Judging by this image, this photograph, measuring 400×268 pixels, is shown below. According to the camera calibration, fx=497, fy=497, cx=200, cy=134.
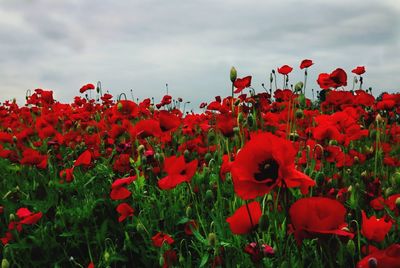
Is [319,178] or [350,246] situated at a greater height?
[319,178]

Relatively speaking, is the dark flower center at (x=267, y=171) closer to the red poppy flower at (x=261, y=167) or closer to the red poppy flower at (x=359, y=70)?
the red poppy flower at (x=261, y=167)

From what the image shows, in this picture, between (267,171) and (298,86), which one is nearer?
(267,171)

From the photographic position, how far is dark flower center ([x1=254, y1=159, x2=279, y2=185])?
1.25m

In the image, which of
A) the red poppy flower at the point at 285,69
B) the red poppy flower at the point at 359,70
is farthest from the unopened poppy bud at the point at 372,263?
the red poppy flower at the point at 359,70

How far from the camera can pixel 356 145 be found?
174 inches

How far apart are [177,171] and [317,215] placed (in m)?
0.84

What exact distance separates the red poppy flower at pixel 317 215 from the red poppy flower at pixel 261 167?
50mm

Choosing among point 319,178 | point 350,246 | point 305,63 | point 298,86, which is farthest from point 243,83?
point 350,246

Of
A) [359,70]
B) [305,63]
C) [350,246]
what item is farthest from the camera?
[359,70]

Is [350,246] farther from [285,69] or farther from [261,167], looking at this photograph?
[285,69]

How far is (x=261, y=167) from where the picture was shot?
1255mm

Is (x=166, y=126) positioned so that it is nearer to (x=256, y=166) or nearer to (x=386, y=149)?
(x=256, y=166)

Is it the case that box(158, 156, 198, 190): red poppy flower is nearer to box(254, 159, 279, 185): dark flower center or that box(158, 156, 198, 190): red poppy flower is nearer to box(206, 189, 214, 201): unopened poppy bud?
box(206, 189, 214, 201): unopened poppy bud

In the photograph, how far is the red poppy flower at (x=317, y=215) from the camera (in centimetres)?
117
